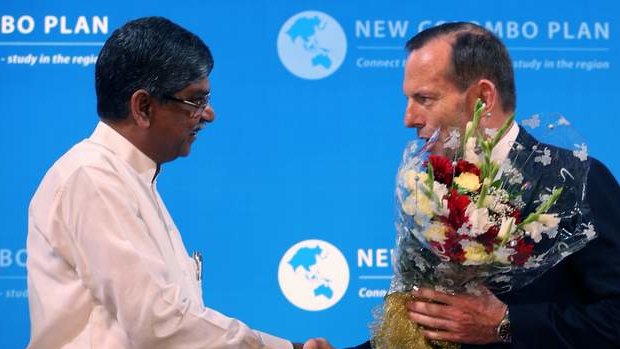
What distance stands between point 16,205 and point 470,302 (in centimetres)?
240

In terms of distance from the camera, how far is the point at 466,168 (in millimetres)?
2195

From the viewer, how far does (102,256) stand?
2.38 m

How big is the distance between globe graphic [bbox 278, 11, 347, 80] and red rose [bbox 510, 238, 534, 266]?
7.16 ft

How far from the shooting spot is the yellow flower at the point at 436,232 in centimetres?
217

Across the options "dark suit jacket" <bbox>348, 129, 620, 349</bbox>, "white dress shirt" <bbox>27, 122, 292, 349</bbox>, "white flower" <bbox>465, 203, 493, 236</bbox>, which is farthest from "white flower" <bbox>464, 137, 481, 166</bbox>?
"white dress shirt" <bbox>27, 122, 292, 349</bbox>

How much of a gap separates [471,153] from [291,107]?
2116 millimetres

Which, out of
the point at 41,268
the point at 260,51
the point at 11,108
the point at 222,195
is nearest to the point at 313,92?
the point at 260,51

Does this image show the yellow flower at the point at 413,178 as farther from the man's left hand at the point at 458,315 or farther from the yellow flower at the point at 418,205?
the man's left hand at the point at 458,315

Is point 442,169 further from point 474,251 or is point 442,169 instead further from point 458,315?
point 458,315

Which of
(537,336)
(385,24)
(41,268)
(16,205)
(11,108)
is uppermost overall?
(385,24)

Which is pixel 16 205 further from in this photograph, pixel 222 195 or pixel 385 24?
pixel 385 24

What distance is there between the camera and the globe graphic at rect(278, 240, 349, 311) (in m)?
4.20

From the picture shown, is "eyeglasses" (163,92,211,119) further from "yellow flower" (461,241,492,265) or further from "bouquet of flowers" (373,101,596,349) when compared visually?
"yellow flower" (461,241,492,265)

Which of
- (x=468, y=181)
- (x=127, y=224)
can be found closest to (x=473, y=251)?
(x=468, y=181)
